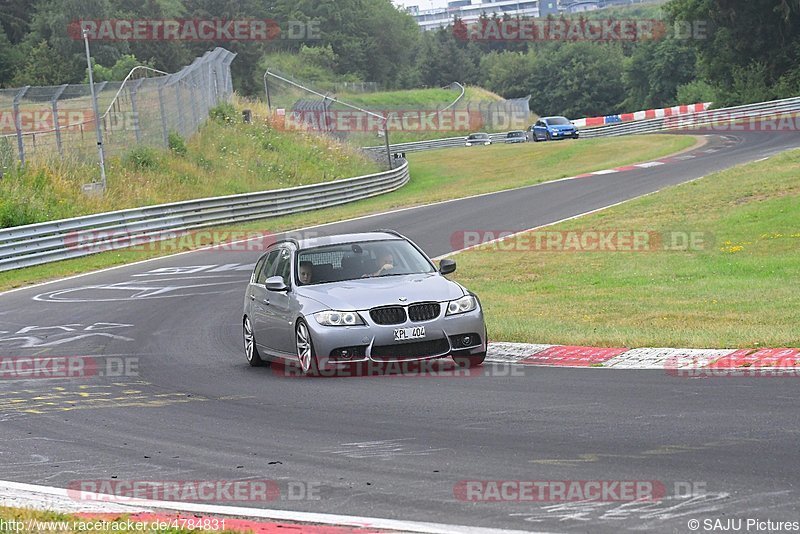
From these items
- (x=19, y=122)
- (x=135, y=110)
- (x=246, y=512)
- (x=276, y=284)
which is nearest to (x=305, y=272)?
(x=276, y=284)

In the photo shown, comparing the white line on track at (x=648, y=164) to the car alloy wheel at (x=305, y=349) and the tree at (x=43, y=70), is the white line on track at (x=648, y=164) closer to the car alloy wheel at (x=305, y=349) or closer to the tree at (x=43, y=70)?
the car alloy wheel at (x=305, y=349)

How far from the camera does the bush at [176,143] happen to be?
4248 centimetres

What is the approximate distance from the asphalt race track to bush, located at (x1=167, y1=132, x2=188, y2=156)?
1098 inches

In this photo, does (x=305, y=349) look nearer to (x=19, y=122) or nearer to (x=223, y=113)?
(x=19, y=122)

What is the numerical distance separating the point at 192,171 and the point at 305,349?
102 ft

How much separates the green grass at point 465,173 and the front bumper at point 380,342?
1503 centimetres

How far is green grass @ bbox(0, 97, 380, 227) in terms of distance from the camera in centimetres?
3377

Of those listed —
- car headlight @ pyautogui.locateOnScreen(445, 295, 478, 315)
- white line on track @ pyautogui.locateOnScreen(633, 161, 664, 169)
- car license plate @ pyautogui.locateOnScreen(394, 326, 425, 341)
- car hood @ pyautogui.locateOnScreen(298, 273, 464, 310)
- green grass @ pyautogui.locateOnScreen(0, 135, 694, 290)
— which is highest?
car hood @ pyautogui.locateOnScreen(298, 273, 464, 310)

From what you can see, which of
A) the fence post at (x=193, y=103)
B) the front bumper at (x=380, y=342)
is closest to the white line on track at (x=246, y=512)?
the front bumper at (x=380, y=342)

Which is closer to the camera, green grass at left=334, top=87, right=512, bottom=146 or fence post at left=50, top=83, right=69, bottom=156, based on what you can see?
fence post at left=50, top=83, right=69, bottom=156

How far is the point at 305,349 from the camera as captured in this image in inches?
472

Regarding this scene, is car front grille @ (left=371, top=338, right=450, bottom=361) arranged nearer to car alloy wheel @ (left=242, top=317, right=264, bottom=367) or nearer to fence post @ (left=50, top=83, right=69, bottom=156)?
car alloy wheel @ (left=242, top=317, right=264, bottom=367)

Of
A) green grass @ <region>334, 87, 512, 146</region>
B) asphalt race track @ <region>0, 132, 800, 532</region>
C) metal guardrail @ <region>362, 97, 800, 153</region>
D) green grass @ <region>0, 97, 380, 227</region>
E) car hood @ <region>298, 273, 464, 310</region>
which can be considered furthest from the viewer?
green grass @ <region>334, 87, 512, 146</region>

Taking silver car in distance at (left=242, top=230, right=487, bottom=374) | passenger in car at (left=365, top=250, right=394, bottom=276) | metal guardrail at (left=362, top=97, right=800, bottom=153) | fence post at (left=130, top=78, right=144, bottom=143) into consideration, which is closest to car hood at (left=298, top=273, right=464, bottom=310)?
silver car in distance at (left=242, top=230, right=487, bottom=374)
